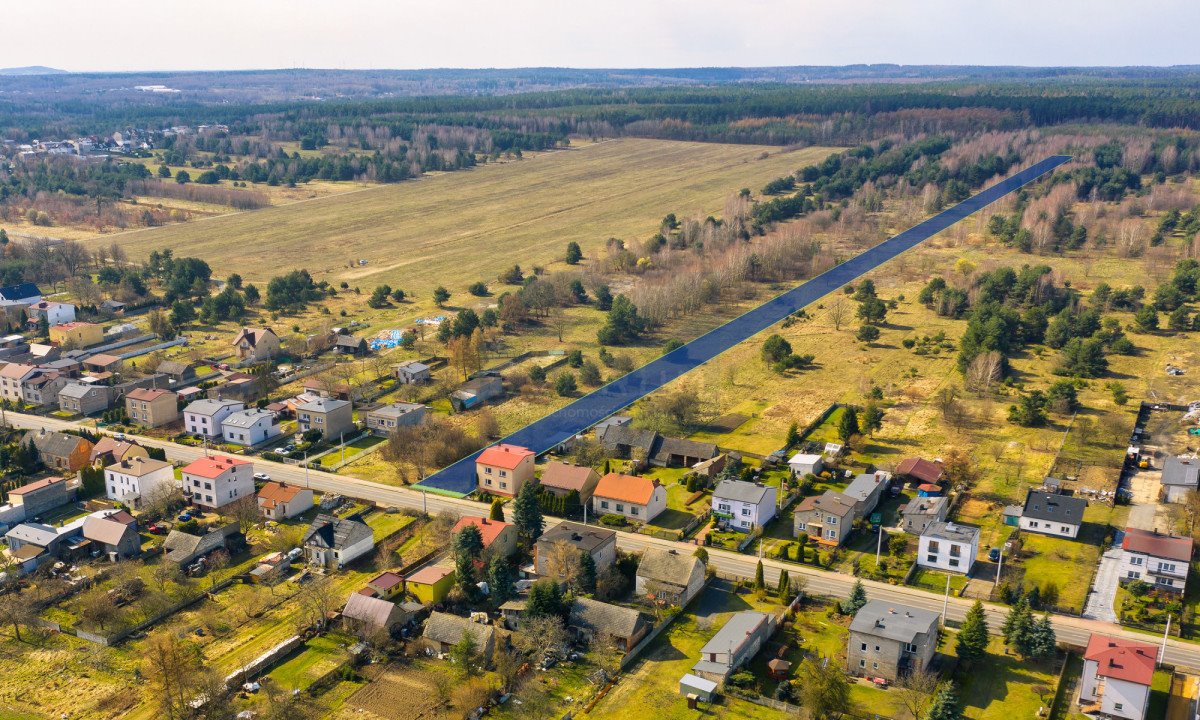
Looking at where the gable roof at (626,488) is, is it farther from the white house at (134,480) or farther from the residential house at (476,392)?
the white house at (134,480)

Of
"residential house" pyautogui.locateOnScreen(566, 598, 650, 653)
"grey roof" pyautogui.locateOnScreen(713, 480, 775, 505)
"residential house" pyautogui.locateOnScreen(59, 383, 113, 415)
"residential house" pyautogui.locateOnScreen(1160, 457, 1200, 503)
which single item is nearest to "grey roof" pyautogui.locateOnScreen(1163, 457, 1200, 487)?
"residential house" pyautogui.locateOnScreen(1160, 457, 1200, 503)

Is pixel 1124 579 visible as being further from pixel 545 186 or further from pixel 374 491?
pixel 545 186

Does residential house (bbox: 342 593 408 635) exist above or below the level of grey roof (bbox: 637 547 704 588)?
below

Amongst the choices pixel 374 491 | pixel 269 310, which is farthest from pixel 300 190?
pixel 374 491

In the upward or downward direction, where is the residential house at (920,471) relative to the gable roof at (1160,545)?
downward

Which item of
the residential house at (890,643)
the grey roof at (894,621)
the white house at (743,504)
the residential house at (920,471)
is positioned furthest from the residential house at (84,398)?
the grey roof at (894,621)

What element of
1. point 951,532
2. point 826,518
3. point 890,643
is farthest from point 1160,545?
point 890,643

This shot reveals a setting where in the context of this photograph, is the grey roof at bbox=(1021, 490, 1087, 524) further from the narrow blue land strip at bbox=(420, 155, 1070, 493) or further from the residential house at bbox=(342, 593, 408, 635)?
the residential house at bbox=(342, 593, 408, 635)
